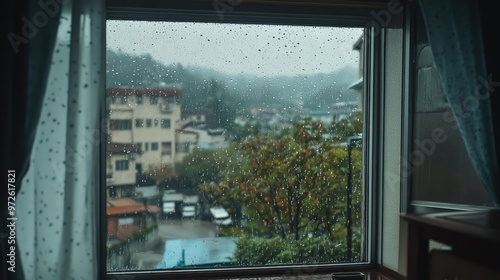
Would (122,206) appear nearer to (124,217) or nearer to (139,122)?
(124,217)

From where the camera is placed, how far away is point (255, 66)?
219cm

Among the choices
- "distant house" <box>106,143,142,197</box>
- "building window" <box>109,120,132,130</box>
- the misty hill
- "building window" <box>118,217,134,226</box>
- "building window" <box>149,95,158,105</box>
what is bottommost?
"building window" <box>118,217,134,226</box>

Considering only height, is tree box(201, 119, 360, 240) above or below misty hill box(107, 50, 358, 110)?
below

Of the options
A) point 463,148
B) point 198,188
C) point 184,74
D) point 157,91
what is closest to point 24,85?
point 157,91

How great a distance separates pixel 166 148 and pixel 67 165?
49 centimetres

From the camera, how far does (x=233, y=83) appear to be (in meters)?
2.18

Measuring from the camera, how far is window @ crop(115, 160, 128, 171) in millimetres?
2080

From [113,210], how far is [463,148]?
175 cm

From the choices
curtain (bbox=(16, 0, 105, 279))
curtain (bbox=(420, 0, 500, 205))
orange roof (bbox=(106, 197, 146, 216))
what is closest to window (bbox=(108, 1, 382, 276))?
orange roof (bbox=(106, 197, 146, 216))

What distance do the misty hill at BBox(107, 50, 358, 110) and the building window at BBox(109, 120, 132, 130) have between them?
0.60 feet

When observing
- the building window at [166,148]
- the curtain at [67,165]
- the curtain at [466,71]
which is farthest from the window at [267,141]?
the curtain at [466,71]

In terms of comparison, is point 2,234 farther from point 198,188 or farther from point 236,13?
point 236,13

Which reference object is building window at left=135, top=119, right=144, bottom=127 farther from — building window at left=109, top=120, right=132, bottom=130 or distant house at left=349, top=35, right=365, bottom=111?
distant house at left=349, top=35, right=365, bottom=111

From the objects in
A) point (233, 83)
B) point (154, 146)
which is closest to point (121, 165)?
point (154, 146)
